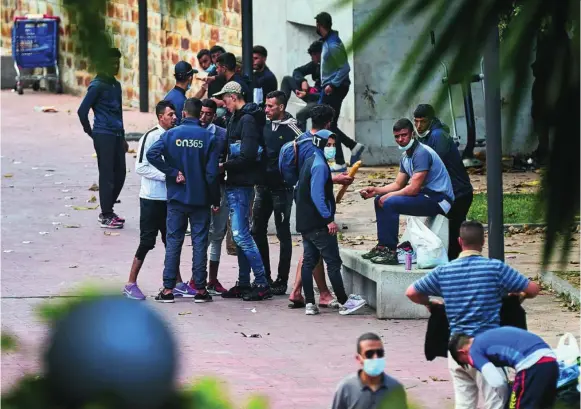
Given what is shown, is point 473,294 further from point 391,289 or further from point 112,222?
point 112,222

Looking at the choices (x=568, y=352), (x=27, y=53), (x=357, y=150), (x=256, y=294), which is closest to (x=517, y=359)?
(x=568, y=352)

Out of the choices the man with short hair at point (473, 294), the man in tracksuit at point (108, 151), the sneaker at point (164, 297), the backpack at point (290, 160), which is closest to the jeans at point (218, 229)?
the sneaker at point (164, 297)

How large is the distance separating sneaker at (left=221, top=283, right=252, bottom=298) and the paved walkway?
0.10 m

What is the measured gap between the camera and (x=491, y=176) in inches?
313

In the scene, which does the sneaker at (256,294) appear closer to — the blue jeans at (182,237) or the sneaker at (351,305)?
the blue jeans at (182,237)

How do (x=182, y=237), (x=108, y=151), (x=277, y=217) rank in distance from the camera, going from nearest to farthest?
(x=182, y=237)
(x=277, y=217)
(x=108, y=151)

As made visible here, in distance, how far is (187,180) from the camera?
35.3 feet

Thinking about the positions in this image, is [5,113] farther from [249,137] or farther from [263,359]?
[263,359]

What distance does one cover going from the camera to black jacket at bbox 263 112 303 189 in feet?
36.9

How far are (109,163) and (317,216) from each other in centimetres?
432

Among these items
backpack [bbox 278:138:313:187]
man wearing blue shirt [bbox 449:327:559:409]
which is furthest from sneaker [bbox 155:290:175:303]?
man wearing blue shirt [bbox 449:327:559:409]

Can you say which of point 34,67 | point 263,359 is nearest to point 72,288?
point 263,359

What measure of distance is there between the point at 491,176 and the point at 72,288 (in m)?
6.45

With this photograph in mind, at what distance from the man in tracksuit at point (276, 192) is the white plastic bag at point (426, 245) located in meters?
1.35
